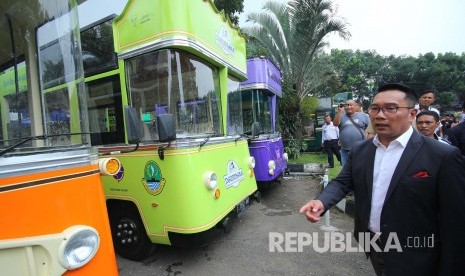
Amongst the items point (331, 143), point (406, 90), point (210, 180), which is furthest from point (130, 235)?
point (331, 143)

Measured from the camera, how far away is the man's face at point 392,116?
5.65ft

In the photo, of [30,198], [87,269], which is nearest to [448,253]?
[87,269]

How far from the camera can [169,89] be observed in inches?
118

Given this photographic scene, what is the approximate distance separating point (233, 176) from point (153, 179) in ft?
3.87

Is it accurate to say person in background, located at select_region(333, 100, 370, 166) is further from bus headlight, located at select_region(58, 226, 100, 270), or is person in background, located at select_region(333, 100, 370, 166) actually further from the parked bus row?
bus headlight, located at select_region(58, 226, 100, 270)

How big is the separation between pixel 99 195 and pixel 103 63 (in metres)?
2.19

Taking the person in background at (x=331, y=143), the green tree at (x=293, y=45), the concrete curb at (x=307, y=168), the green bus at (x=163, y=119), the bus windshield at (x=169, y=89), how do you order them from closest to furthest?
the green bus at (x=163, y=119)
the bus windshield at (x=169, y=89)
the concrete curb at (x=307, y=168)
the person in background at (x=331, y=143)
the green tree at (x=293, y=45)

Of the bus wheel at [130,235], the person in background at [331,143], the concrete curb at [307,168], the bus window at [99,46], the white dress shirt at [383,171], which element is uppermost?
the bus window at [99,46]

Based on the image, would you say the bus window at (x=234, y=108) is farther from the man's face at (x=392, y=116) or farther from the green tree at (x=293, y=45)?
the green tree at (x=293, y=45)

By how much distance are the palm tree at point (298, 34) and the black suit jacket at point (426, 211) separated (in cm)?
950

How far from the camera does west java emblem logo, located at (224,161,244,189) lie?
3.67 metres

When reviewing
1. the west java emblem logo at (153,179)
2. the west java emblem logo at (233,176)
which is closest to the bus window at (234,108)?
the west java emblem logo at (233,176)

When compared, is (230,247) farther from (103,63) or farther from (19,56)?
(19,56)

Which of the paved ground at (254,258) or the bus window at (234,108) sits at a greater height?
the bus window at (234,108)
